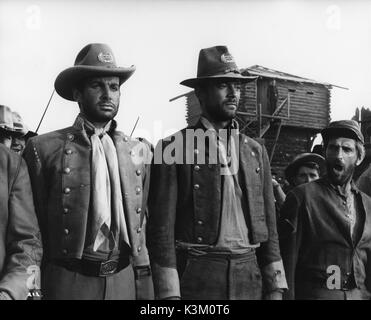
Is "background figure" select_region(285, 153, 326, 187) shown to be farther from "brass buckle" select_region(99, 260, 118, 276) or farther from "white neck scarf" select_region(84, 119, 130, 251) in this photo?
"brass buckle" select_region(99, 260, 118, 276)

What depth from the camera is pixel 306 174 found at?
7129 millimetres

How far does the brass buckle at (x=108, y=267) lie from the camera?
460 cm

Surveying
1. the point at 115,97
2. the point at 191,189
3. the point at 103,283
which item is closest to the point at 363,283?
the point at 191,189

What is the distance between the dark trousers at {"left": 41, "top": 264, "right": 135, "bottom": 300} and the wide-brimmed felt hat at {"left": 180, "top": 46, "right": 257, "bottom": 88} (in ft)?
5.23

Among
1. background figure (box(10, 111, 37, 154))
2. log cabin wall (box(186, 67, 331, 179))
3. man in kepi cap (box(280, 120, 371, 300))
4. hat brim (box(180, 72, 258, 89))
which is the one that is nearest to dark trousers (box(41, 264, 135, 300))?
man in kepi cap (box(280, 120, 371, 300))

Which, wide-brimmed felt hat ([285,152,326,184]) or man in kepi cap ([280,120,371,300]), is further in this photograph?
wide-brimmed felt hat ([285,152,326,184])

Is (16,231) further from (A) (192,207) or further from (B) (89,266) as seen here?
(A) (192,207)

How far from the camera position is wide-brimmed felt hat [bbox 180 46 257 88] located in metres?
5.05

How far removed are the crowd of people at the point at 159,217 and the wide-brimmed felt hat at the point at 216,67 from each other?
11mm

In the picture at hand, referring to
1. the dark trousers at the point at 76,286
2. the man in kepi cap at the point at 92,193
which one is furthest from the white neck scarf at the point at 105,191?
the dark trousers at the point at 76,286

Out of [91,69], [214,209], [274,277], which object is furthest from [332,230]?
[91,69]

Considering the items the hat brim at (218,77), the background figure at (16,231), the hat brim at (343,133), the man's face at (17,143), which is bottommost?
the background figure at (16,231)

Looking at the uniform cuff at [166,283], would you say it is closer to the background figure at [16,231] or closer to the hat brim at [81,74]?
the background figure at [16,231]
